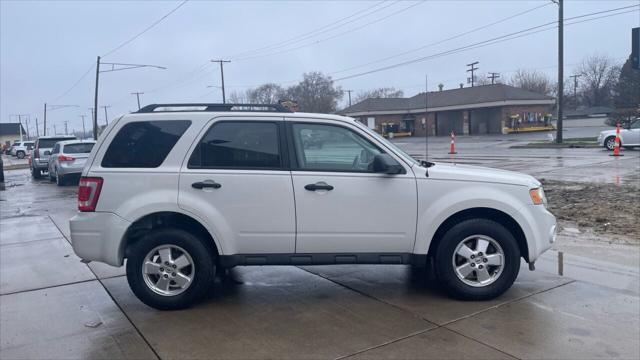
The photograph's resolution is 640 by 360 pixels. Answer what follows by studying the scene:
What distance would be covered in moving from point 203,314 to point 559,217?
6.76 metres

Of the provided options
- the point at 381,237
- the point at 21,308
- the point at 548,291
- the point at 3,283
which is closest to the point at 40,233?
the point at 3,283

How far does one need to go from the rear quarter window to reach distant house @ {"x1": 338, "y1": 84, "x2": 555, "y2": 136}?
50154 mm

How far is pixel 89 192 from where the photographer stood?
4750mm

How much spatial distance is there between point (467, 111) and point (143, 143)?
5853 cm

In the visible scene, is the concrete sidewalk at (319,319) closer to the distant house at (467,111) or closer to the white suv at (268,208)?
the white suv at (268,208)

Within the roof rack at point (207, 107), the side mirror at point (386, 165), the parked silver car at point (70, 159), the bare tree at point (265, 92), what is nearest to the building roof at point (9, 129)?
the bare tree at point (265, 92)

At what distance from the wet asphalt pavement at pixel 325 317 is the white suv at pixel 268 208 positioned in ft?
1.25

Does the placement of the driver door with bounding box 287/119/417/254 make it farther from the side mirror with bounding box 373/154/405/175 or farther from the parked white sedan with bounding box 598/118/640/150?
the parked white sedan with bounding box 598/118/640/150

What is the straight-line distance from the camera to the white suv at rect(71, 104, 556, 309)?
4.73 metres

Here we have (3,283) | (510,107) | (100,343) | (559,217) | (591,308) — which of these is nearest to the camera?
(100,343)

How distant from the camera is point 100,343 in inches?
163

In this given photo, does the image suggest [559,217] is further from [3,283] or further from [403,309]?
[3,283]

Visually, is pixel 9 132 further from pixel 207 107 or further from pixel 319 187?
pixel 319 187

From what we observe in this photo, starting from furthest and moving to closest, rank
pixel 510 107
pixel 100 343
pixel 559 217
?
1. pixel 510 107
2. pixel 559 217
3. pixel 100 343
